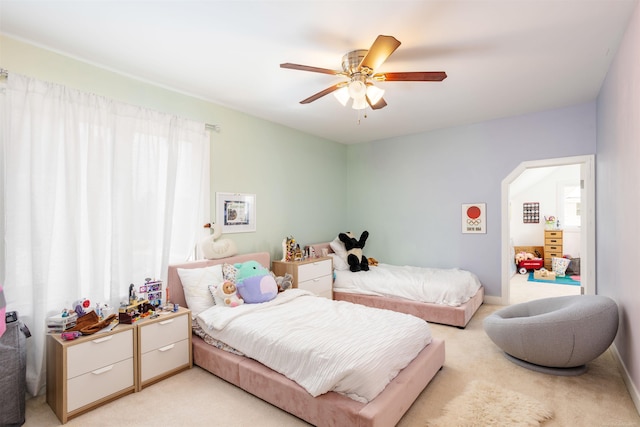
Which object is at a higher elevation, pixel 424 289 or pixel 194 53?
pixel 194 53

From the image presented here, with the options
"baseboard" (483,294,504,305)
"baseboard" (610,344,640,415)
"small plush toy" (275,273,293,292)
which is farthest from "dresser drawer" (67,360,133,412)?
"baseboard" (483,294,504,305)

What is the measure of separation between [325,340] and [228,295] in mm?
1191

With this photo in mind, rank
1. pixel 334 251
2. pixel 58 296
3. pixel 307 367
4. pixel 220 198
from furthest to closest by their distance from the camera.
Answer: pixel 334 251, pixel 220 198, pixel 58 296, pixel 307 367

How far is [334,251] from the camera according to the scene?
5.00 meters

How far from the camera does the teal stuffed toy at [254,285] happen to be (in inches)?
119

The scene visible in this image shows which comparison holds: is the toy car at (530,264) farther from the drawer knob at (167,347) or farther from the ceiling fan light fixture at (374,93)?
the drawer knob at (167,347)

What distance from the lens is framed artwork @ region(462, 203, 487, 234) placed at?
4.52 meters

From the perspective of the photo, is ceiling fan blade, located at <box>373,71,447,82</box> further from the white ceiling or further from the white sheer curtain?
the white sheer curtain

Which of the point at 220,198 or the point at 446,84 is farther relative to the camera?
the point at 220,198

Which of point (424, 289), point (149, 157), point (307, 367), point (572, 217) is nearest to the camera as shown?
point (307, 367)

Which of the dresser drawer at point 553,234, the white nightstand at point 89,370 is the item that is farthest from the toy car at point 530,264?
the white nightstand at point 89,370

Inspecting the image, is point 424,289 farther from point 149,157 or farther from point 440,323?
point 149,157

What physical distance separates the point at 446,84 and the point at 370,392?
2842 mm

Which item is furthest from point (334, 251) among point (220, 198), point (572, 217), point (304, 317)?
point (572, 217)
